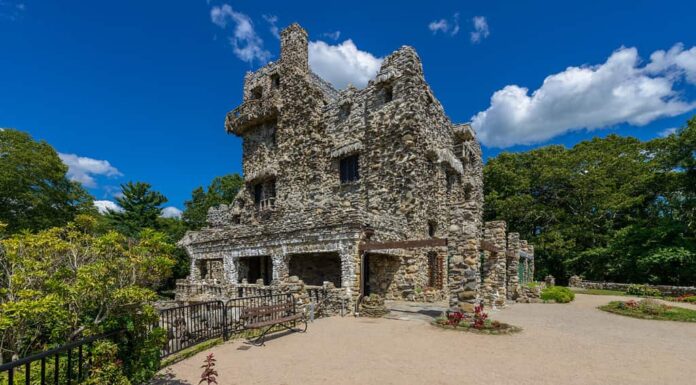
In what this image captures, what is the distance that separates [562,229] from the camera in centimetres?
3036

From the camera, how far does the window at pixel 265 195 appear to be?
2519 cm

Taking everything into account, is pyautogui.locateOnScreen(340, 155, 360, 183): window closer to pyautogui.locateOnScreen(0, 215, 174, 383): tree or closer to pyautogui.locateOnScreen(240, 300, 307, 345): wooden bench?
pyautogui.locateOnScreen(240, 300, 307, 345): wooden bench

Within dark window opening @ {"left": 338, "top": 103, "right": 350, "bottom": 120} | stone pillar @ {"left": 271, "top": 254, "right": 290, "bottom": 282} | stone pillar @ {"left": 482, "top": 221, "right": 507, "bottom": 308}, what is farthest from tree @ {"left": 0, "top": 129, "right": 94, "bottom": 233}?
stone pillar @ {"left": 482, "top": 221, "right": 507, "bottom": 308}

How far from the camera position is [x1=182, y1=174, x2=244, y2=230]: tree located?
1614 inches

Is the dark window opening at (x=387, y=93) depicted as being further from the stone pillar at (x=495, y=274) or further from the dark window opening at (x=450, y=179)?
the stone pillar at (x=495, y=274)

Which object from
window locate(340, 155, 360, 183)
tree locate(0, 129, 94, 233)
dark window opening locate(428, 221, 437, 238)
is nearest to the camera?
dark window opening locate(428, 221, 437, 238)

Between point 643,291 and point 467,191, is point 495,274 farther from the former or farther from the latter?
point 643,291

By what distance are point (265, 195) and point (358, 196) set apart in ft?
28.4

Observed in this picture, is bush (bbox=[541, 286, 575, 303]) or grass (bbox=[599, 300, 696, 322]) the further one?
bush (bbox=[541, 286, 575, 303])

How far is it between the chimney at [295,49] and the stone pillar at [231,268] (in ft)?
44.0

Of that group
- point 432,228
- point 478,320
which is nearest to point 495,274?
point 478,320

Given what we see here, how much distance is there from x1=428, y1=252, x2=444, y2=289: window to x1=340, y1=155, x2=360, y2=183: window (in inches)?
241

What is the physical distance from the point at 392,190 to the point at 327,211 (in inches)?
201

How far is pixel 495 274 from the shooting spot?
1465 cm
